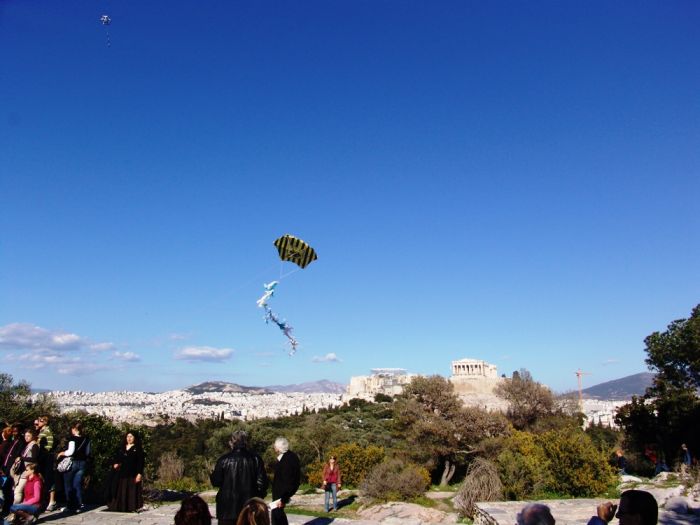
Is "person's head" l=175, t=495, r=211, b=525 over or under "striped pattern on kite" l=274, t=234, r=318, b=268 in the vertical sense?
under

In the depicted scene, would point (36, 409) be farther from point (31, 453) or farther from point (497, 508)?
point (497, 508)

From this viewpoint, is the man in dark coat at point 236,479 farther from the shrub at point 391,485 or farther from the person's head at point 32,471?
the shrub at point 391,485

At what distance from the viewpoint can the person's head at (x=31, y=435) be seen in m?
7.04

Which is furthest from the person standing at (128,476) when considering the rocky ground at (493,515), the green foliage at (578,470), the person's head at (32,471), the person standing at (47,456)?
the green foliage at (578,470)

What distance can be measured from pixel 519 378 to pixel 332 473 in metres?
28.1


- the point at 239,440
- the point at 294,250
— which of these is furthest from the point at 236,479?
the point at 294,250

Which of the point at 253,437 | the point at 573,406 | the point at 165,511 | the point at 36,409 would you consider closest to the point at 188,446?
the point at 253,437

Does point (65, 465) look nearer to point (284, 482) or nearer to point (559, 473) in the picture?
point (284, 482)

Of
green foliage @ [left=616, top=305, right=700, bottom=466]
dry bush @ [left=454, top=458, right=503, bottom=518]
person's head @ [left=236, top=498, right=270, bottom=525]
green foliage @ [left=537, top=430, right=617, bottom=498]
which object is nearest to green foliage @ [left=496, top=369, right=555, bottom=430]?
green foliage @ [left=616, top=305, right=700, bottom=466]

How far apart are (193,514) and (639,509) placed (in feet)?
9.30

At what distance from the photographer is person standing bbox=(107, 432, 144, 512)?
7.38 metres

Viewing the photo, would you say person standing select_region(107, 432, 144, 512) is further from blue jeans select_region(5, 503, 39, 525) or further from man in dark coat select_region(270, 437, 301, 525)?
man in dark coat select_region(270, 437, 301, 525)

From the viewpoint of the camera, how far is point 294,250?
43.1 feet

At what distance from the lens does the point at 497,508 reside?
26.3 feet
